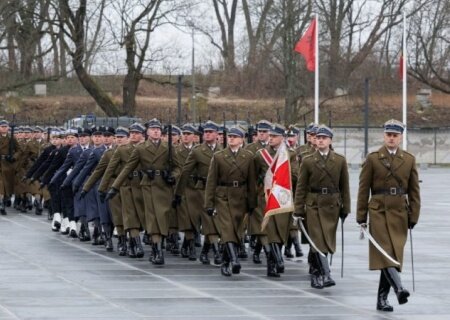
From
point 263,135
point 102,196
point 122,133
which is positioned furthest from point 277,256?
point 122,133

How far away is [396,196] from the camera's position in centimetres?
1455

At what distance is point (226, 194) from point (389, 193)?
12.0 ft

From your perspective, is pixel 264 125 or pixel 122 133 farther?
pixel 122 133

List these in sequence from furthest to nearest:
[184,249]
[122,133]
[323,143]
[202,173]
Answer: [122,133] < [184,249] < [202,173] < [323,143]

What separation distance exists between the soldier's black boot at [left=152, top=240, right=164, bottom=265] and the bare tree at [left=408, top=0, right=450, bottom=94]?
180 feet

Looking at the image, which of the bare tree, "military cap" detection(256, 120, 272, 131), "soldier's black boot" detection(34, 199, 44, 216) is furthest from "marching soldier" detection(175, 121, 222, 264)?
the bare tree

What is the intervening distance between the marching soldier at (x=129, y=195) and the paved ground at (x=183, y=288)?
1.49 ft

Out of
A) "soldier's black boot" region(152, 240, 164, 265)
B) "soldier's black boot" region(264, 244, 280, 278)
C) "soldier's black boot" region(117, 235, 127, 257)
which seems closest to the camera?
"soldier's black boot" region(264, 244, 280, 278)

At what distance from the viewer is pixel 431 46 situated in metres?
74.3

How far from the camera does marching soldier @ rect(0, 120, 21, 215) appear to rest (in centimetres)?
3064

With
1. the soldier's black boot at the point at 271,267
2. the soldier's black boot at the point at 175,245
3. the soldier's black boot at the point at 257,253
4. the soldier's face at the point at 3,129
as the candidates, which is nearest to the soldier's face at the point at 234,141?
the soldier's black boot at the point at 271,267

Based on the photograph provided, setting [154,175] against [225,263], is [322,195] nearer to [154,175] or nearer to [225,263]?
[225,263]

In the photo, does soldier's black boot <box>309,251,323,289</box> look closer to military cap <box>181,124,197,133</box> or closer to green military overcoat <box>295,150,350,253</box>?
green military overcoat <box>295,150,350,253</box>

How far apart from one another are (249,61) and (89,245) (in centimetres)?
5507
